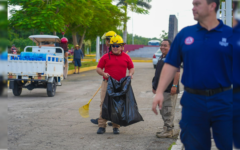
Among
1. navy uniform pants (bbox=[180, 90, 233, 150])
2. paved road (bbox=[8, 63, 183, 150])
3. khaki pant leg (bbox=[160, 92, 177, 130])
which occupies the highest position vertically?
navy uniform pants (bbox=[180, 90, 233, 150])

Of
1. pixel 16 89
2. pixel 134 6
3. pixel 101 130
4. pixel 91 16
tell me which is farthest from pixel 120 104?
pixel 134 6

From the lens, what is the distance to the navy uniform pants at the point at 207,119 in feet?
8.16

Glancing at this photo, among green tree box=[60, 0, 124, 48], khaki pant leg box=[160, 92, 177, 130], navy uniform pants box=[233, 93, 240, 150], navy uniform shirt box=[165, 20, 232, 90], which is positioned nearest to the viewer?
navy uniform pants box=[233, 93, 240, 150]

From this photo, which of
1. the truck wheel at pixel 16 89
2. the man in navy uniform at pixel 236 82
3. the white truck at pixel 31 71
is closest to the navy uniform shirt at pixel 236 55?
the man in navy uniform at pixel 236 82

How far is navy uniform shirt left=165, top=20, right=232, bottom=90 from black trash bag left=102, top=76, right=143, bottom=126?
11.3ft

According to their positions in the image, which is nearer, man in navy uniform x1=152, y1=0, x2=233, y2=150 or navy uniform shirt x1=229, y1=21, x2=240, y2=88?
navy uniform shirt x1=229, y1=21, x2=240, y2=88

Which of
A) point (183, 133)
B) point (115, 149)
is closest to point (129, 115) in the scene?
point (115, 149)

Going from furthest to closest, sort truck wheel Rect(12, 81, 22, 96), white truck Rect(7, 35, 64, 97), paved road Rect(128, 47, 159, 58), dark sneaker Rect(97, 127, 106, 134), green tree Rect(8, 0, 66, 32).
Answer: paved road Rect(128, 47, 159, 58) → green tree Rect(8, 0, 66, 32) → truck wheel Rect(12, 81, 22, 96) → white truck Rect(7, 35, 64, 97) → dark sneaker Rect(97, 127, 106, 134)

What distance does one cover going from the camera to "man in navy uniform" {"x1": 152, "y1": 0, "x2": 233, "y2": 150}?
8.09ft

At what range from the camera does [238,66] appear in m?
2.19

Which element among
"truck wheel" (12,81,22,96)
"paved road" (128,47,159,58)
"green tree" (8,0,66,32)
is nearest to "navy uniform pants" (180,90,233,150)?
"truck wheel" (12,81,22,96)

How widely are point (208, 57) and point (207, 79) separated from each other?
0.53ft

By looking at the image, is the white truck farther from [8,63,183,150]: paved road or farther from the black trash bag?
the black trash bag

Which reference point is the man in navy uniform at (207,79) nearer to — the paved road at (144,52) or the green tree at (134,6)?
the green tree at (134,6)
